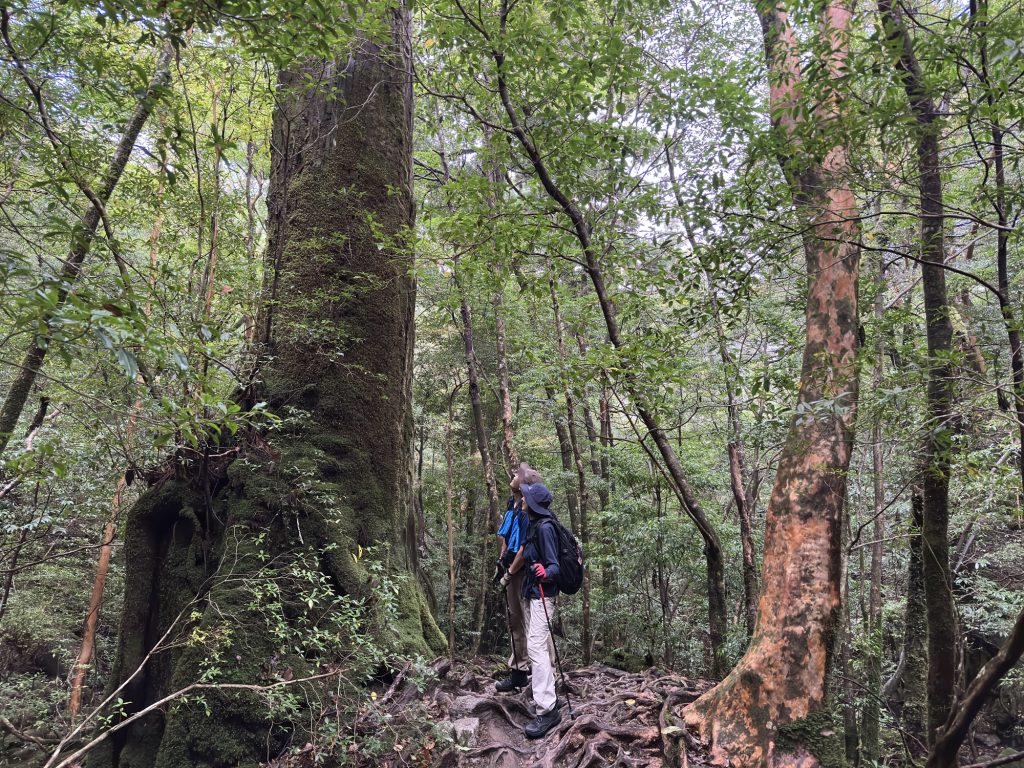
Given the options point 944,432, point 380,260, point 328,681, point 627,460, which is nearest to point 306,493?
point 328,681

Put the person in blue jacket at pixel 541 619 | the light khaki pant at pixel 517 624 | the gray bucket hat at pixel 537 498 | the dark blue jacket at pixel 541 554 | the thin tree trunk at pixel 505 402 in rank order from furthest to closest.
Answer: the thin tree trunk at pixel 505 402 < the light khaki pant at pixel 517 624 < the gray bucket hat at pixel 537 498 < the dark blue jacket at pixel 541 554 < the person in blue jacket at pixel 541 619

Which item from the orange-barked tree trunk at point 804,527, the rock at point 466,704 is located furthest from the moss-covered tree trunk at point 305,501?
the orange-barked tree trunk at point 804,527

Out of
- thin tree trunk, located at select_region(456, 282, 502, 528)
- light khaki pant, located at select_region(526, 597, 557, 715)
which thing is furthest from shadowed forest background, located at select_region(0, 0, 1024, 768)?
thin tree trunk, located at select_region(456, 282, 502, 528)

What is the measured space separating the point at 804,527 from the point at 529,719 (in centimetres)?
304

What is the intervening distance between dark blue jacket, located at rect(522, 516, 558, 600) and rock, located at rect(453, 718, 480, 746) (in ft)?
3.68

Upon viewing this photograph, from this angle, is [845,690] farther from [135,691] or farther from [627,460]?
[135,691]

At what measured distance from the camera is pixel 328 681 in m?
4.01

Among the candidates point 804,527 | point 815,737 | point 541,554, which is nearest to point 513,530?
point 541,554

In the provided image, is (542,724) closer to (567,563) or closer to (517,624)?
(517,624)

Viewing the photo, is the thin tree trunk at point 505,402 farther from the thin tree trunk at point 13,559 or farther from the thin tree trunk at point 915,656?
the thin tree trunk at point 13,559

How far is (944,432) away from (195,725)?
5380 millimetres

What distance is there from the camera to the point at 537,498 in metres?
5.36

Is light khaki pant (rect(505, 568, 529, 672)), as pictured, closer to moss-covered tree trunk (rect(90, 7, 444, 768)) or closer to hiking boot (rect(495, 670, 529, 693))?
hiking boot (rect(495, 670, 529, 693))

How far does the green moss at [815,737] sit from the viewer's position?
4051 millimetres
